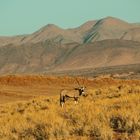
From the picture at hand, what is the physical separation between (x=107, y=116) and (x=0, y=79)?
39.4 metres

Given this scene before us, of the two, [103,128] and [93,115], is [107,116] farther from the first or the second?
[103,128]

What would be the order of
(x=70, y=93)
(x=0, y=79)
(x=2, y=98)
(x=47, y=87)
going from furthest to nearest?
1. (x=0, y=79)
2. (x=47, y=87)
3. (x=2, y=98)
4. (x=70, y=93)

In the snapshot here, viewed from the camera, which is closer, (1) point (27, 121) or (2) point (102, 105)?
(1) point (27, 121)

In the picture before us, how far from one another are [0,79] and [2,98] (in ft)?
45.0

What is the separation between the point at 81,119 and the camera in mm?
14523

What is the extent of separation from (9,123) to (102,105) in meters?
3.38

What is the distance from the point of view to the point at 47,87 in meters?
49.2

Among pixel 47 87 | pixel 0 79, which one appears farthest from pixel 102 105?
pixel 0 79

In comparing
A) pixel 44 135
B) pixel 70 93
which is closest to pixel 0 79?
pixel 70 93

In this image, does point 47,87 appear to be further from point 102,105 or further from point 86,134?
point 86,134

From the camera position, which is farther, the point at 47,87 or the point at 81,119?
the point at 47,87

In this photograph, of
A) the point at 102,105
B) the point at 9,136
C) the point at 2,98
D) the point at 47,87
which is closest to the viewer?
the point at 9,136

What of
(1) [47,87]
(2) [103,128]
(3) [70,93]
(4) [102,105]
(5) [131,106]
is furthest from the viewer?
(1) [47,87]

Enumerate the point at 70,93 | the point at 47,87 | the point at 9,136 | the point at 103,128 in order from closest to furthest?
the point at 103,128
the point at 9,136
the point at 70,93
the point at 47,87
